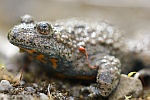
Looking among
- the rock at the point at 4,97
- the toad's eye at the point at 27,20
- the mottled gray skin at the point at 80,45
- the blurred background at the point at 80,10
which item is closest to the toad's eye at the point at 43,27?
the mottled gray skin at the point at 80,45

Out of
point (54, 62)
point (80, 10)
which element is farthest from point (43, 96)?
point (80, 10)

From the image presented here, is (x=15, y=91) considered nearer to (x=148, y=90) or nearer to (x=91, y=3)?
(x=148, y=90)

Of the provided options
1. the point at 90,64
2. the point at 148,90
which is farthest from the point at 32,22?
the point at 148,90

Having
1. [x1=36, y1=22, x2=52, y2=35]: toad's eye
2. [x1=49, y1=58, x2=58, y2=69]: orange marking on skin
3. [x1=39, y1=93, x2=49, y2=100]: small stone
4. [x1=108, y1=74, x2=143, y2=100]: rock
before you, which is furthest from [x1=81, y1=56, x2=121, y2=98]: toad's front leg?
[x1=36, y1=22, x2=52, y2=35]: toad's eye

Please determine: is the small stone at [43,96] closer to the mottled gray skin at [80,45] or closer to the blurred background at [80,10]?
the mottled gray skin at [80,45]

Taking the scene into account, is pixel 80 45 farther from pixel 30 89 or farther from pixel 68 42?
pixel 30 89

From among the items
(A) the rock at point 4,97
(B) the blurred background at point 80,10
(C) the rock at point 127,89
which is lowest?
(C) the rock at point 127,89
